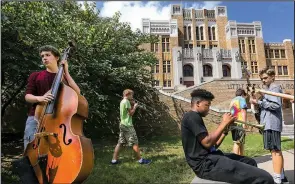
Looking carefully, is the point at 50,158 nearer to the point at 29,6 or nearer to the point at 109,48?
the point at 29,6

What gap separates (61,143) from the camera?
276 centimetres

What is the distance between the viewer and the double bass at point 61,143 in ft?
8.80

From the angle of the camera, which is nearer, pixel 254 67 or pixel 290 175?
pixel 290 175

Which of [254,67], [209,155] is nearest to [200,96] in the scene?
[209,155]

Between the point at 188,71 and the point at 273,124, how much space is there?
117 ft

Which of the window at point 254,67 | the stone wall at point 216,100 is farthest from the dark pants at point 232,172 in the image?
the window at point 254,67

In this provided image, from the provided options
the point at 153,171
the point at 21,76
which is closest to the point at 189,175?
the point at 153,171

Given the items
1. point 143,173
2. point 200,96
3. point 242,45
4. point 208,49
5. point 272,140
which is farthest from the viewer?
point 242,45

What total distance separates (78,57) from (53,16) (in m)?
1.60

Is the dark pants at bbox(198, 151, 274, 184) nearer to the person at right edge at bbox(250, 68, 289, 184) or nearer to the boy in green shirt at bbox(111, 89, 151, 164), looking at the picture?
the person at right edge at bbox(250, 68, 289, 184)

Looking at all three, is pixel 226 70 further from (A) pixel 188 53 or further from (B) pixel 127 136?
(B) pixel 127 136

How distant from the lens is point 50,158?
2814 millimetres

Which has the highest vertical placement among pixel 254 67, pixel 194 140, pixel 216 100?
pixel 254 67

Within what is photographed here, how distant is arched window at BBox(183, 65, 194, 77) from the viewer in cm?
3933
